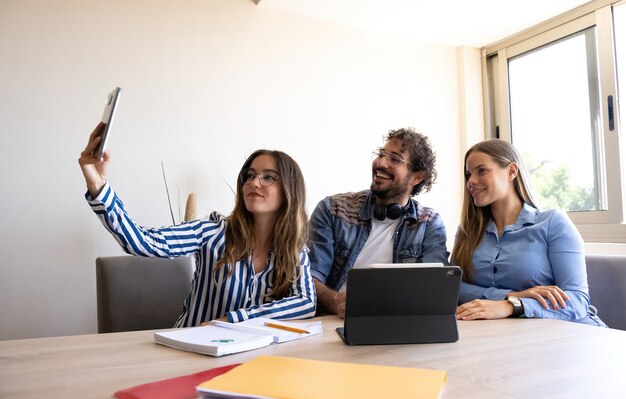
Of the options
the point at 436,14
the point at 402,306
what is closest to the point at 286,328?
the point at 402,306

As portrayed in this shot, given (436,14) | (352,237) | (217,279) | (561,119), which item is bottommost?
(217,279)

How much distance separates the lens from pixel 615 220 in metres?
3.09

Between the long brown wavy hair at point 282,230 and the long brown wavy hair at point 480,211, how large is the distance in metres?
0.67

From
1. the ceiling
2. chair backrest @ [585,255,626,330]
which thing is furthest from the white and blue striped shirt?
the ceiling

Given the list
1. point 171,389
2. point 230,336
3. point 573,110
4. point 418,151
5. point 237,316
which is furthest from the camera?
point 573,110

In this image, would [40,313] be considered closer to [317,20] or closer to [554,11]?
[317,20]

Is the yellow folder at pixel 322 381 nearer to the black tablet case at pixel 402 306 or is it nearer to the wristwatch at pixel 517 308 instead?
the black tablet case at pixel 402 306

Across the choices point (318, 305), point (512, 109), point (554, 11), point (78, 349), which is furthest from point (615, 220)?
point (78, 349)

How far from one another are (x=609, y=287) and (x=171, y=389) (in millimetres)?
1716

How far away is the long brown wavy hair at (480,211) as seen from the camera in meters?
1.99

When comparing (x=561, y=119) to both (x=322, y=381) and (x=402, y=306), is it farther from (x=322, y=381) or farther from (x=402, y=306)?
(x=322, y=381)

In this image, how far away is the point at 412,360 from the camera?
0.96m

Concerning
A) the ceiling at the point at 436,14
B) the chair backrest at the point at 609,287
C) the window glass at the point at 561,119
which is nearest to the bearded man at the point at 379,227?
the chair backrest at the point at 609,287

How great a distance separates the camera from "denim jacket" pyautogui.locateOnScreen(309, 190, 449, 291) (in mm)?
2143
